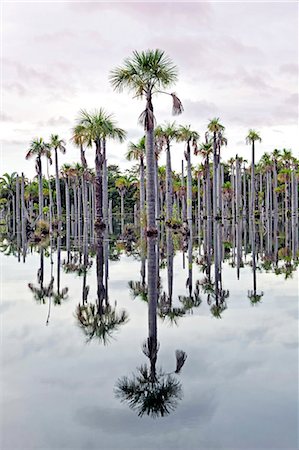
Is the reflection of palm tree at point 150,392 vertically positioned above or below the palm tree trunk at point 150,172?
below

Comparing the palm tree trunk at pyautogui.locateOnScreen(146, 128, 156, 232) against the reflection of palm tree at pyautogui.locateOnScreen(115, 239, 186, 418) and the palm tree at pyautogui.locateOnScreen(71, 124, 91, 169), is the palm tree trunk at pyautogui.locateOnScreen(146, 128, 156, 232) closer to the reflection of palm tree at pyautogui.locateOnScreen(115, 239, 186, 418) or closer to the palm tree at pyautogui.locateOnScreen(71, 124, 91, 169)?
the palm tree at pyautogui.locateOnScreen(71, 124, 91, 169)

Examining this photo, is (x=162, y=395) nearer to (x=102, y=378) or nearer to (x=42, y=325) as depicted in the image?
(x=102, y=378)

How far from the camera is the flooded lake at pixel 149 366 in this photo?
5289mm

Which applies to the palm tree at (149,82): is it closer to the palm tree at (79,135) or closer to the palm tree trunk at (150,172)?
the palm tree trunk at (150,172)

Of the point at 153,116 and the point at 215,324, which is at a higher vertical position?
the point at 153,116

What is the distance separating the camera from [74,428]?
5379 mm

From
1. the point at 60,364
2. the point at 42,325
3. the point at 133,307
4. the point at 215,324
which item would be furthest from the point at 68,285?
the point at 60,364

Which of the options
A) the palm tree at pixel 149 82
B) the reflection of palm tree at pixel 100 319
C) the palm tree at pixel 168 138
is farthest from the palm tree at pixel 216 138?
the reflection of palm tree at pixel 100 319

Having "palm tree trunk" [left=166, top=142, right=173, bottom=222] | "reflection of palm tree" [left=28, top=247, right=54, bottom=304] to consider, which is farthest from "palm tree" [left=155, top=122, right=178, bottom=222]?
"reflection of palm tree" [left=28, top=247, right=54, bottom=304]

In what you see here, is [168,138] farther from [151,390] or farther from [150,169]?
[151,390]

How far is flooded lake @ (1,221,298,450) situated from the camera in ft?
17.4

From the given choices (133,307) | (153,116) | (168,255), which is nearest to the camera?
(133,307)

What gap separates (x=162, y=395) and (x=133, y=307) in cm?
502

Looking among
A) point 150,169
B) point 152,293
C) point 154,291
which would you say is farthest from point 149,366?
point 150,169
